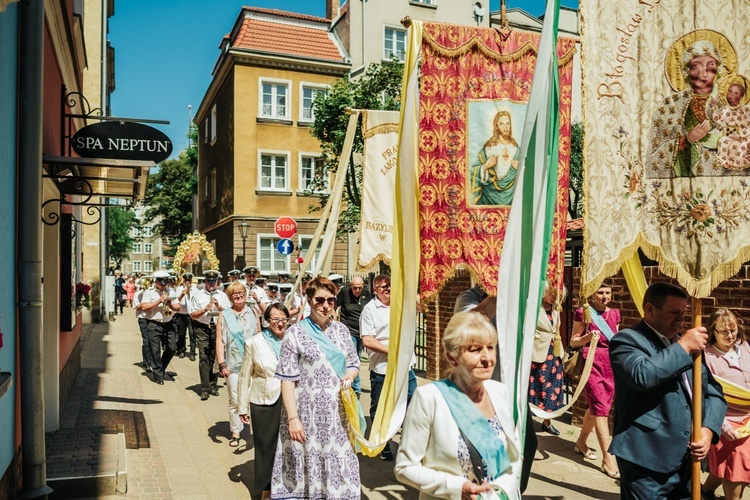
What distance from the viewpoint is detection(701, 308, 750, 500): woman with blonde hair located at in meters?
5.48

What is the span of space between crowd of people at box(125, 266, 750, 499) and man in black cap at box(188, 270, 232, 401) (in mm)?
2964

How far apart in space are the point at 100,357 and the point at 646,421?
1501 cm

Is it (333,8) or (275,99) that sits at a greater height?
(333,8)

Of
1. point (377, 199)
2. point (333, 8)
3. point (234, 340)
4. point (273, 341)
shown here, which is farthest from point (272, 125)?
point (273, 341)

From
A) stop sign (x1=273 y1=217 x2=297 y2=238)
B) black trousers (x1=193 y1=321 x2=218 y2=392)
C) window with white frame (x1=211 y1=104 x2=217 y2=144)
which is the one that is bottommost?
black trousers (x1=193 y1=321 x2=218 y2=392)

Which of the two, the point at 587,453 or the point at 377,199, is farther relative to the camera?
the point at 377,199

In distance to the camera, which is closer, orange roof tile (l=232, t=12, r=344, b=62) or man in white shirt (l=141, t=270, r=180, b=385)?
man in white shirt (l=141, t=270, r=180, b=385)

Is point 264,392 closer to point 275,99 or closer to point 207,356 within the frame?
point 207,356

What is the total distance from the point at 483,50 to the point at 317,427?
9.91 feet

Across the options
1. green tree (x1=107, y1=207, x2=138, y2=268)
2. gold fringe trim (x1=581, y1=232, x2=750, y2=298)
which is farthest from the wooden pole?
green tree (x1=107, y1=207, x2=138, y2=268)

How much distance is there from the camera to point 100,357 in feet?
54.1

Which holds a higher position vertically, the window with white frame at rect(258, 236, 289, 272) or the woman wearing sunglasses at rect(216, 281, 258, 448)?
the window with white frame at rect(258, 236, 289, 272)

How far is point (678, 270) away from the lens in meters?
3.96

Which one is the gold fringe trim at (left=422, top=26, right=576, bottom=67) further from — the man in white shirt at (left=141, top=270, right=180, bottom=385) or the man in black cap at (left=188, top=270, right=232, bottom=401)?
the man in white shirt at (left=141, top=270, right=180, bottom=385)
